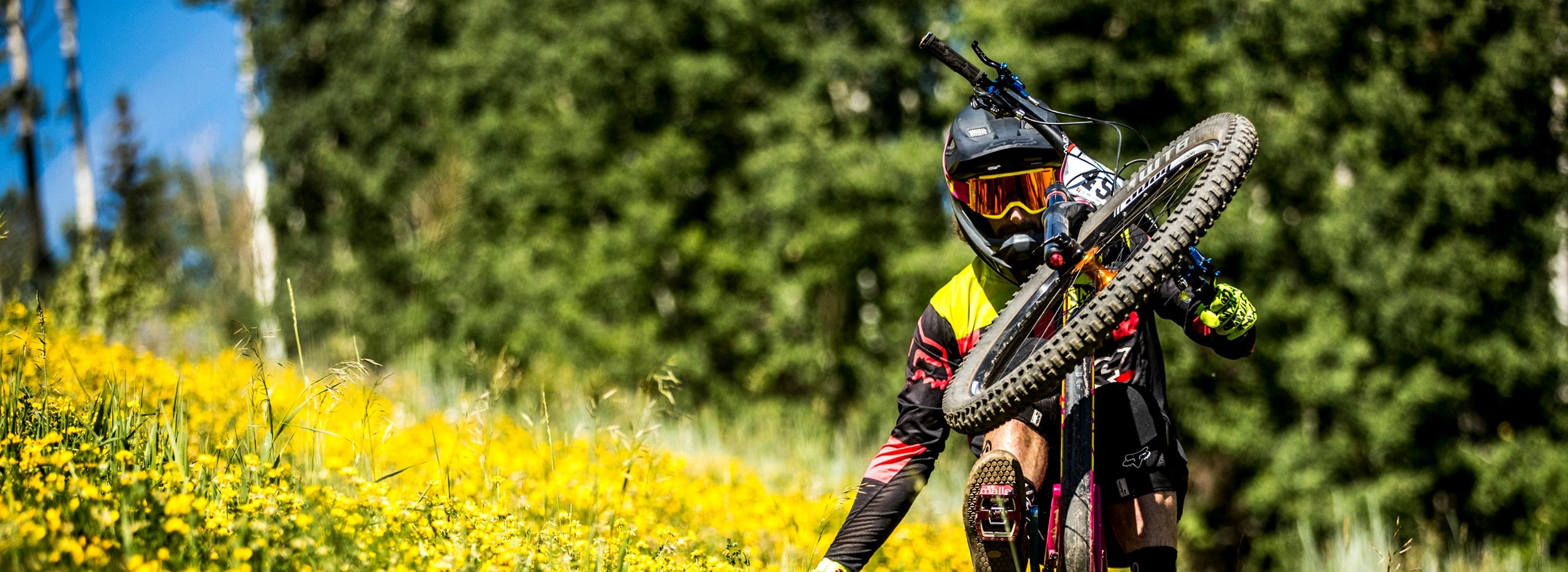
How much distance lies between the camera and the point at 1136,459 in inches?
123

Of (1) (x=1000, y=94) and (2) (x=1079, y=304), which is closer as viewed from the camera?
(2) (x=1079, y=304)

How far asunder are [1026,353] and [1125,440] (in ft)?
1.47

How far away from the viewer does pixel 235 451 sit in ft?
11.8

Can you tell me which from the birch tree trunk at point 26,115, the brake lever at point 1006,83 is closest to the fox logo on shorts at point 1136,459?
the brake lever at point 1006,83

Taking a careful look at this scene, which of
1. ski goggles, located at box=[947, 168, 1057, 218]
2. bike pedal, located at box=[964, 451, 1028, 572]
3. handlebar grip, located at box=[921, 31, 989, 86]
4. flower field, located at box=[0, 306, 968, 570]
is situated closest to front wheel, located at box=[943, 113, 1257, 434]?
bike pedal, located at box=[964, 451, 1028, 572]

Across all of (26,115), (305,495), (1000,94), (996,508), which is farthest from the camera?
(26,115)

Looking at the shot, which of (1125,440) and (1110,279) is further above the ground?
(1110,279)

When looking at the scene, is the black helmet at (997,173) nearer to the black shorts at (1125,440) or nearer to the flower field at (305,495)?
the black shorts at (1125,440)

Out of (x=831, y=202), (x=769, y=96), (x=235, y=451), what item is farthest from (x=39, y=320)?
(x=769, y=96)

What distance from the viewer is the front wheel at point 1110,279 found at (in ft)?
8.68

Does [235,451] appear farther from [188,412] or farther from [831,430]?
[831,430]

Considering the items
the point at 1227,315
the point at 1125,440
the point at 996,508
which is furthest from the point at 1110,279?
the point at 996,508

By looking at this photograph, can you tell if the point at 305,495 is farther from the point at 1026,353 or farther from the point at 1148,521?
the point at 1148,521

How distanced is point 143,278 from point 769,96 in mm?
10037
